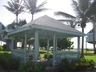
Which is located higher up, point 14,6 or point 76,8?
point 14,6

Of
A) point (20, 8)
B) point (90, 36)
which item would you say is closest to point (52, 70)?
point (20, 8)

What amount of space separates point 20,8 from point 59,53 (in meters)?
25.3

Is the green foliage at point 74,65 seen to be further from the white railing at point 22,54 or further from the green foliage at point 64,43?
the green foliage at point 64,43

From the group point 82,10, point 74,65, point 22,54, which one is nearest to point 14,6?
point 82,10

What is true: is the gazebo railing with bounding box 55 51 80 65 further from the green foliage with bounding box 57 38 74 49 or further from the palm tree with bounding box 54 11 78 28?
the green foliage with bounding box 57 38 74 49

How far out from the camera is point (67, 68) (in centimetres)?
1038

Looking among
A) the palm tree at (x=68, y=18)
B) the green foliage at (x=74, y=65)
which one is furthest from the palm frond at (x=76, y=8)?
the green foliage at (x=74, y=65)

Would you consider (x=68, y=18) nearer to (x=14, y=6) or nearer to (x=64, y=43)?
(x=64, y=43)

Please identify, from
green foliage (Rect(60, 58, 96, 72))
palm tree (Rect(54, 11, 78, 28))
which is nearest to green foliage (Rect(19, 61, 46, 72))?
green foliage (Rect(60, 58, 96, 72))

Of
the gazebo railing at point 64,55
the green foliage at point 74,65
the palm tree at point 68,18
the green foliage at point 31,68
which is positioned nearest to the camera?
the green foliage at point 31,68

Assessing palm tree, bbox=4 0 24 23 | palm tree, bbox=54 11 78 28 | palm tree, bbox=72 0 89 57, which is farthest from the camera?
palm tree, bbox=4 0 24 23

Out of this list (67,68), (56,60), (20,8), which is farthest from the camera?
(20,8)

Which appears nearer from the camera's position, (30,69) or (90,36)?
(30,69)

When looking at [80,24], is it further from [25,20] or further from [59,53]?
[59,53]
